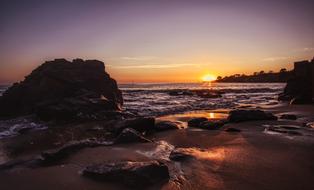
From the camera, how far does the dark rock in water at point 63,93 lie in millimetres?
15047

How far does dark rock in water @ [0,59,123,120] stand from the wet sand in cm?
628

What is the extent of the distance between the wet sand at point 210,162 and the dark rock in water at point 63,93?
6283 mm

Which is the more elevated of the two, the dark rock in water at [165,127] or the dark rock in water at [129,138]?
the dark rock in water at [129,138]

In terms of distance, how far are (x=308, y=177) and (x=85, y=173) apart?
410 centimetres

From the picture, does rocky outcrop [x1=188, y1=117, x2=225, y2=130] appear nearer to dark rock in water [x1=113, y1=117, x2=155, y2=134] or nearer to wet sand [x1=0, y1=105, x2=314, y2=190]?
wet sand [x1=0, y1=105, x2=314, y2=190]

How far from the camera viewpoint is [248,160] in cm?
573

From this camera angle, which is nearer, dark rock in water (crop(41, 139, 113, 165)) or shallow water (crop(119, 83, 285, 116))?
dark rock in water (crop(41, 139, 113, 165))

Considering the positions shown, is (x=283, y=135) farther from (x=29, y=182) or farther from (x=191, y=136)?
(x=29, y=182)

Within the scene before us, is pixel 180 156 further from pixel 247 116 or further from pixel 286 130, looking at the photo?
pixel 247 116

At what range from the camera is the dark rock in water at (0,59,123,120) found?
15047mm

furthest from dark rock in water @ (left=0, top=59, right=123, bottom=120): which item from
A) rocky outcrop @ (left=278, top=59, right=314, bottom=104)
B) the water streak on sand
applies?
rocky outcrop @ (left=278, top=59, right=314, bottom=104)

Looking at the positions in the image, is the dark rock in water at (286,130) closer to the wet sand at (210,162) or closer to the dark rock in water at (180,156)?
the wet sand at (210,162)

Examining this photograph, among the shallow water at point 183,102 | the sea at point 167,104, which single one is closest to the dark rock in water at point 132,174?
the sea at point 167,104

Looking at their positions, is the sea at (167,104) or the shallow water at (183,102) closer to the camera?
the sea at (167,104)
